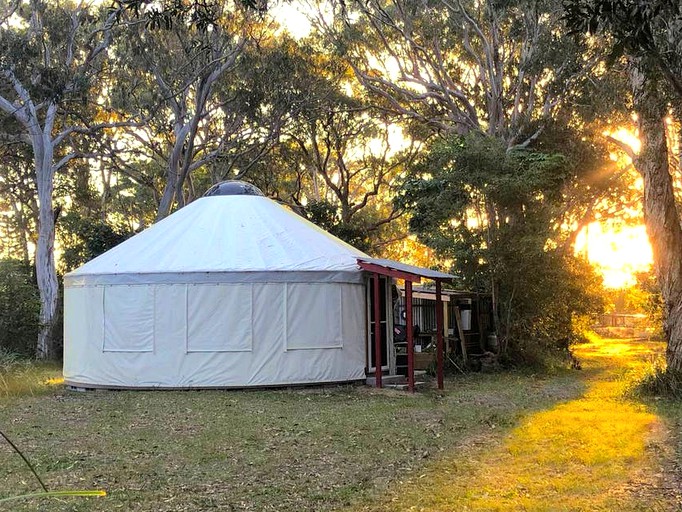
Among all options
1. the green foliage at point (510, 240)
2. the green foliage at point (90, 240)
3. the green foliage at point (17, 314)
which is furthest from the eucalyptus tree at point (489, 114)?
the green foliage at point (17, 314)

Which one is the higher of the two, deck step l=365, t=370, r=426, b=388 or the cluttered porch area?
the cluttered porch area

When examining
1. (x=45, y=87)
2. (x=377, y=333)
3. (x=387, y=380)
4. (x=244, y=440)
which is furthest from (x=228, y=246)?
(x=45, y=87)

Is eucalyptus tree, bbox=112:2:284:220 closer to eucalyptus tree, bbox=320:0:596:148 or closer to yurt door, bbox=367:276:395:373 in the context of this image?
eucalyptus tree, bbox=320:0:596:148

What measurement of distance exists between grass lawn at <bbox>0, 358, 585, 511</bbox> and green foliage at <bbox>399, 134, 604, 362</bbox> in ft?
7.35

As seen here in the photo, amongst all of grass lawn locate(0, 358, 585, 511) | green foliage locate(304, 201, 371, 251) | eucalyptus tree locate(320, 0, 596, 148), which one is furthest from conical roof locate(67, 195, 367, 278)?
green foliage locate(304, 201, 371, 251)

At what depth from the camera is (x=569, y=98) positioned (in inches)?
598

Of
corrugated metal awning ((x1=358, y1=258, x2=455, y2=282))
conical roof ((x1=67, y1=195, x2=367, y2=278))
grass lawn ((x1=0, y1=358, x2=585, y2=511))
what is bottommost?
grass lawn ((x1=0, y1=358, x2=585, y2=511))

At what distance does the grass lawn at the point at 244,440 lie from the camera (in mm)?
4559

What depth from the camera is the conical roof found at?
9883mm

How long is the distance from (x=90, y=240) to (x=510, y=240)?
10467 millimetres

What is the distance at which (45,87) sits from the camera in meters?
12.0

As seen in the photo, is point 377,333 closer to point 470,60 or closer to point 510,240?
point 510,240

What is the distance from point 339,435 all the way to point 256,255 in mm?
4146

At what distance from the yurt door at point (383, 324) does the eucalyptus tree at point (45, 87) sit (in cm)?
608
